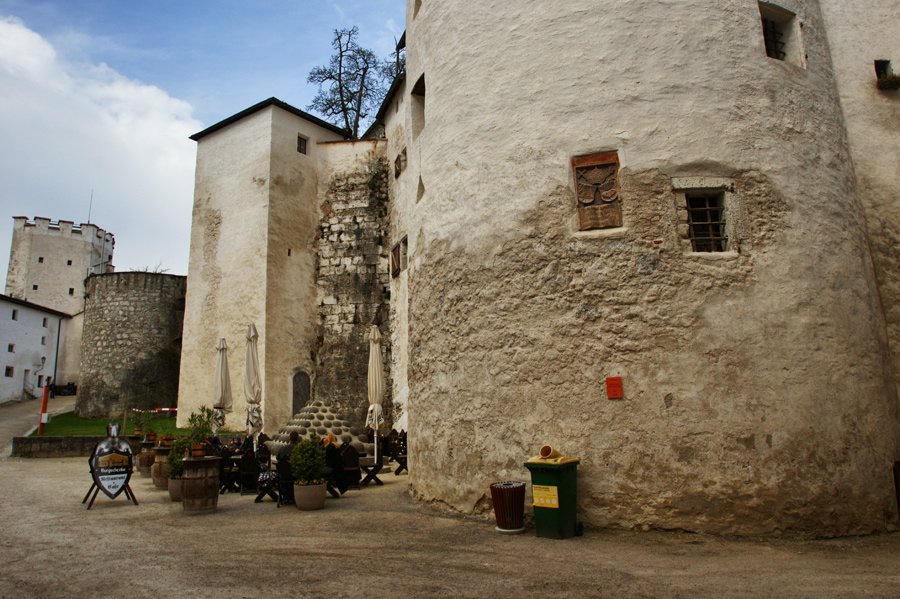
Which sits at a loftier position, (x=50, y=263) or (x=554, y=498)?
(x=50, y=263)

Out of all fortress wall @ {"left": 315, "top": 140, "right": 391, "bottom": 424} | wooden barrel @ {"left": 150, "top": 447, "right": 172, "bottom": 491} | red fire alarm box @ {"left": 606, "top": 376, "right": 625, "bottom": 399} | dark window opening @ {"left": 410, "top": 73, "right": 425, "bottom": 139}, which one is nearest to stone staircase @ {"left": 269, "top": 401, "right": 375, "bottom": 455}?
wooden barrel @ {"left": 150, "top": 447, "right": 172, "bottom": 491}

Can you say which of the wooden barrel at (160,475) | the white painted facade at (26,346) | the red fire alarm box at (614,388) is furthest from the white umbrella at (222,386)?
the white painted facade at (26,346)

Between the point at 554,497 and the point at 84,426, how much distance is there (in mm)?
23527

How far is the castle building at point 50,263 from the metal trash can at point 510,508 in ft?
→ 174

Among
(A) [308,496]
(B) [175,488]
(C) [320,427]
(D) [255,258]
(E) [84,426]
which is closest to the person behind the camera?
(A) [308,496]

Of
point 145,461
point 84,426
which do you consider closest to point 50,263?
point 84,426

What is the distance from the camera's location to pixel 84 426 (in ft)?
80.1

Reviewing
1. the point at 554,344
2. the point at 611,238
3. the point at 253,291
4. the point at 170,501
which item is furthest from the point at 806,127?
the point at 253,291

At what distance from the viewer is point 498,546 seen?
22.2 ft

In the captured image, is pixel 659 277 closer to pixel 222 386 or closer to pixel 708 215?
pixel 708 215

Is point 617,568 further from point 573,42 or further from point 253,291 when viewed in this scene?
point 253,291

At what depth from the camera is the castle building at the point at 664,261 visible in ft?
24.4

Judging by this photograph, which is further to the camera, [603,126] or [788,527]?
[603,126]

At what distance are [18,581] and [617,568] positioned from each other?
17.6ft
